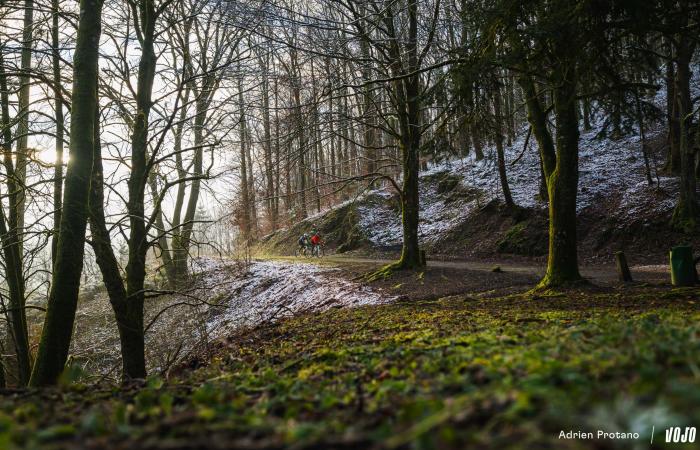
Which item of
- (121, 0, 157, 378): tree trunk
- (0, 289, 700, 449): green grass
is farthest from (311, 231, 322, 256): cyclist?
(0, 289, 700, 449): green grass

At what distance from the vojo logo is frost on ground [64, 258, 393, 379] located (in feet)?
22.9

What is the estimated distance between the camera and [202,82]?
26.0 feet

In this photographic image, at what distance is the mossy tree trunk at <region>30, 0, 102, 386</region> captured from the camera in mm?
4324

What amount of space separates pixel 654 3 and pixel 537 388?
19.7 feet

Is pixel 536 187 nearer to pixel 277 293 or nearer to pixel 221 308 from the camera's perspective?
pixel 277 293

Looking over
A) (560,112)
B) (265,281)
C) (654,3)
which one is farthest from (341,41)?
(265,281)

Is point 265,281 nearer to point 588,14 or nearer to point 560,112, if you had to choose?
point 560,112

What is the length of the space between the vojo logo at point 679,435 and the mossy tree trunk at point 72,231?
484 cm

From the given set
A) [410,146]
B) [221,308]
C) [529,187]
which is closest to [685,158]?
[529,187]

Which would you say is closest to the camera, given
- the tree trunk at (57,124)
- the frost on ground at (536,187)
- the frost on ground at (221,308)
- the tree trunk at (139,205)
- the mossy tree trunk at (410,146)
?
the tree trunk at (57,124)

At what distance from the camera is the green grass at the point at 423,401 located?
1274 mm

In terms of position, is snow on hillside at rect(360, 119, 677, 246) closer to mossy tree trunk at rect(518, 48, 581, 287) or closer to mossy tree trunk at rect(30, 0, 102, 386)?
mossy tree trunk at rect(518, 48, 581, 287)

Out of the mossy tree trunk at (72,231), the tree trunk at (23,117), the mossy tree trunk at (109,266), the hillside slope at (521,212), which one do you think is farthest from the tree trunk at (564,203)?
the tree trunk at (23,117)

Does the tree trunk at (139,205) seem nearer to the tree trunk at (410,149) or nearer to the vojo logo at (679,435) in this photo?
the vojo logo at (679,435)
